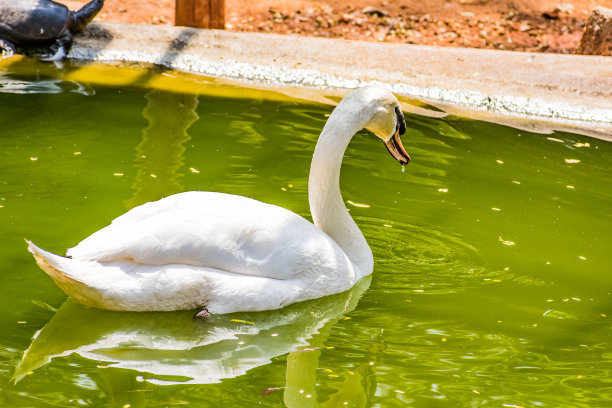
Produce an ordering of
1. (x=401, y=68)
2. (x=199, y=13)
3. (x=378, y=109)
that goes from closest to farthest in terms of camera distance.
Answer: (x=378, y=109), (x=401, y=68), (x=199, y=13)

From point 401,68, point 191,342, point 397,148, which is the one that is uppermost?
point 397,148

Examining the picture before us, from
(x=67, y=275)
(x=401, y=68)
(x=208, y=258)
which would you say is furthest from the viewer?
(x=401, y=68)

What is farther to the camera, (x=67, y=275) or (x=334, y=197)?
(x=334, y=197)

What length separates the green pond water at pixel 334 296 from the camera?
3734 millimetres

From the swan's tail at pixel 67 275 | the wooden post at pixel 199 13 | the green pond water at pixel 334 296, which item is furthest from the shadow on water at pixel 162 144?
the wooden post at pixel 199 13

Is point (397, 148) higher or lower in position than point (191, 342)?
higher

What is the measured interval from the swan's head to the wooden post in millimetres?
4768

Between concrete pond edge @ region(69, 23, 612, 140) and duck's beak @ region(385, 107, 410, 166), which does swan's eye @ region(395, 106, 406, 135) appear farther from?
concrete pond edge @ region(69, 23, 612, 140)

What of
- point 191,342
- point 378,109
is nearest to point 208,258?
point 191,342

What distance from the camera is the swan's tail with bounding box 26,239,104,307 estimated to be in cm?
383

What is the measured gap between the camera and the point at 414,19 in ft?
36.6

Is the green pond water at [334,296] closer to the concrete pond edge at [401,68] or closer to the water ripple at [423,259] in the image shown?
the water ripple at [423,259]

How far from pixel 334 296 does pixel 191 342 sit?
2.80 ft

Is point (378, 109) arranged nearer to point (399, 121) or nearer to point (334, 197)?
point (399, 121)
